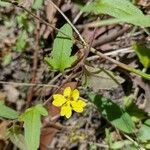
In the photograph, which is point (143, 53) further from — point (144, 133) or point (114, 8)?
point (114, 8)

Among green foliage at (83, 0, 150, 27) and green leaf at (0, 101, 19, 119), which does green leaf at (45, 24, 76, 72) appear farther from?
green leaf at (0, 101, 19, 119)

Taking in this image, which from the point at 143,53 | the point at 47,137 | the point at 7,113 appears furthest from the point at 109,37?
the point at 7,113

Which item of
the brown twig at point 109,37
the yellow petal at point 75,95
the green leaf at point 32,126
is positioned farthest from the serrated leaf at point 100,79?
the brown twig at point 109,37

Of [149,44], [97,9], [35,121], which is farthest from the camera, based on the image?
[149,44]

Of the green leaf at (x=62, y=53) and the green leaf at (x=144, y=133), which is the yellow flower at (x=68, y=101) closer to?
the green leaf at (x=62, y=53)

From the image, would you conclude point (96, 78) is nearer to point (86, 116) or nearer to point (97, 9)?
point (97, 9)

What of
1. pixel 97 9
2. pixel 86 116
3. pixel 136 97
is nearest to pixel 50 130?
pixel 86 116

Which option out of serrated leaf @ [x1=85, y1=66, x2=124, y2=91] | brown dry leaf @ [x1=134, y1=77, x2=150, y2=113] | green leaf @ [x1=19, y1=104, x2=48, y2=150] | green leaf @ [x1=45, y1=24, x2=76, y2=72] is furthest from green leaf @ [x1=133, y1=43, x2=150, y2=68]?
green leaf @ [x1=19, y1=104, x2=48, y2=150]
